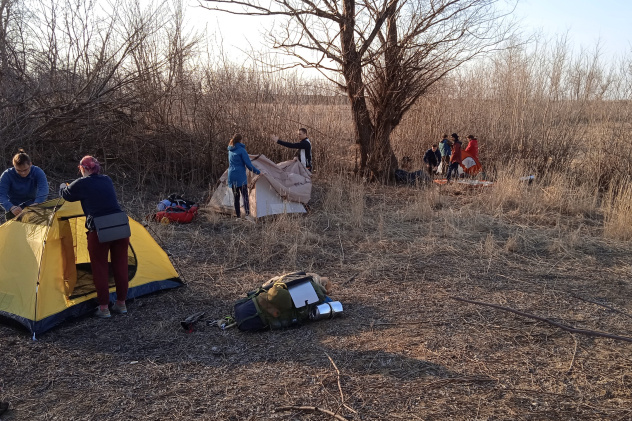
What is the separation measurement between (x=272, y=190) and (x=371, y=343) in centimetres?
520

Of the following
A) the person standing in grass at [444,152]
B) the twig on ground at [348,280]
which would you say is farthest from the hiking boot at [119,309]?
the person standing in grass at [444,152]

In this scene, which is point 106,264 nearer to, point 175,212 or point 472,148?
point 175,212

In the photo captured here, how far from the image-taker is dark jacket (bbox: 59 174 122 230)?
14.9 ft

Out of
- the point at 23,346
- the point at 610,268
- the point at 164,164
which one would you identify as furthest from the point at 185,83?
the point at 610,268

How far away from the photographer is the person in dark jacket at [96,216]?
4.56 metres

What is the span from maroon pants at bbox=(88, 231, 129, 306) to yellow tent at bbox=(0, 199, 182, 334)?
27 cm

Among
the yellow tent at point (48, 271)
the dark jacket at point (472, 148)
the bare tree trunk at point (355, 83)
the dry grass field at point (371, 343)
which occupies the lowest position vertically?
the dry grass field at point (371, 343)

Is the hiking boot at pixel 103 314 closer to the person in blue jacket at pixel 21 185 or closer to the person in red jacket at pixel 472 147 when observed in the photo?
the person in blue jacket at pixel 21 185

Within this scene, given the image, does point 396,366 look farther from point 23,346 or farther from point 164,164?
point 164,164

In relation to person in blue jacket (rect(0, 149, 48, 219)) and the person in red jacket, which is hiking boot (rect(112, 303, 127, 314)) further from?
the person in red jacket

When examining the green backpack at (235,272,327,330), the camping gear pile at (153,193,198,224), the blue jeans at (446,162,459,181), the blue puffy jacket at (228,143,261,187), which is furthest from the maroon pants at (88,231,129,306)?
the blue jeans at (446,162,459,181)

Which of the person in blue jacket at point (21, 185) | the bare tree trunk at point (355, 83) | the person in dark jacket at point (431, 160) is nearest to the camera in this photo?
the person in blue jacket at point (21, 185)

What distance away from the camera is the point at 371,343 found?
419 cm

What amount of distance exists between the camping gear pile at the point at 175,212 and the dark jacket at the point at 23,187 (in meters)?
2.70
